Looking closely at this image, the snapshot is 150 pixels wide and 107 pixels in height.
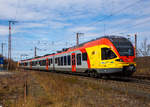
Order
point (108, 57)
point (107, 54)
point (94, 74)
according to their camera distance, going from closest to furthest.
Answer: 1. point (108, 57)
2. point (107, 54)
3. point (94, 74)

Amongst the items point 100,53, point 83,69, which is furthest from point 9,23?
point 100,53

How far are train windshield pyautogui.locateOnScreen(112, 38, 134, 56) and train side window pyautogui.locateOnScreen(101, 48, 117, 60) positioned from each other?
50 centimetres

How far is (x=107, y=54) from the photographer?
12898 millimetres

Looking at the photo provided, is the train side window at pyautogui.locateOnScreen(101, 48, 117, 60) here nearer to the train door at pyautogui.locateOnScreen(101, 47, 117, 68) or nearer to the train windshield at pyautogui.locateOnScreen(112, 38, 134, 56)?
the train door at pyautogui.locateOnScreen(101, 47, 117, 68)

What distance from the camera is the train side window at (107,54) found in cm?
1252

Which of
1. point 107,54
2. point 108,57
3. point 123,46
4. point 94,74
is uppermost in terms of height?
point 123,46

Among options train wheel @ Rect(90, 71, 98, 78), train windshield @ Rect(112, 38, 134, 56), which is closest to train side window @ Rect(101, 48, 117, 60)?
train windshield @ Rect(112, 38, 134, 56)

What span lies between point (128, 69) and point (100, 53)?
242 centimetres

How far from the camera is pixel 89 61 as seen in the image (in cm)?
1525

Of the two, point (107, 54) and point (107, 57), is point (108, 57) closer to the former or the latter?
point (107, 57)

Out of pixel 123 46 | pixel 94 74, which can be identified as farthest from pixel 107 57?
pixel 94 74

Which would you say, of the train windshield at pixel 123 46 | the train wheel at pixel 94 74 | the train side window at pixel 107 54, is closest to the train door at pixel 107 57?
the train side window at pixel 107 54

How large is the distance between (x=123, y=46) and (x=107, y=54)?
128 centimetres

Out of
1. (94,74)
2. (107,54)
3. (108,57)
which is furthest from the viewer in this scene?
(94,74)
